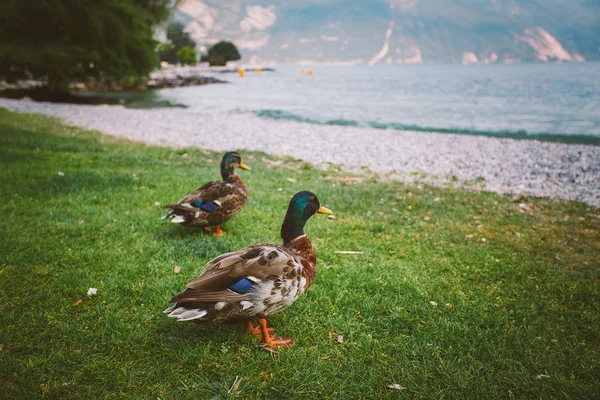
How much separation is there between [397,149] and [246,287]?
14.5m

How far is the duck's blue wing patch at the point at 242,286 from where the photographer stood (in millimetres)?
3576

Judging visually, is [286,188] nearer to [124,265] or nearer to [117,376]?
[124,265]

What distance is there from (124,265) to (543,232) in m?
7.48

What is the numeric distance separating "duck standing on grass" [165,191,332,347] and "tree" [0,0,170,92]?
99.5ft

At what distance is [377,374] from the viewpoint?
12.1 ft

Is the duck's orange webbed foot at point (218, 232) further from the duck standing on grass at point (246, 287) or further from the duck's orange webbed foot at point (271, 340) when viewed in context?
the duck's orange webbed foot at point (271, 340)

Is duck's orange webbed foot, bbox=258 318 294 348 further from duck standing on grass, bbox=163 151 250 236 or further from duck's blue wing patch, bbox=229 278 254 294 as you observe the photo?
duck standing on grass, bbox=163 151 250 236

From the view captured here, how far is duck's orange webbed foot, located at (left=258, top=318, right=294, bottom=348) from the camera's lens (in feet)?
13.0

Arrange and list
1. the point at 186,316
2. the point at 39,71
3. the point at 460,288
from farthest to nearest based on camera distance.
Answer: the point at 39,71, the point at 460,288, the point at 186,316

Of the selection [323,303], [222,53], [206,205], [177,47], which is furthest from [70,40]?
[222,53]

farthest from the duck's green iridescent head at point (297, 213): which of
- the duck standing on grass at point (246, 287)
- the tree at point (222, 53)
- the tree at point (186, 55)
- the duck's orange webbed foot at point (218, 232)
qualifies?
the tree at point (222, 53)


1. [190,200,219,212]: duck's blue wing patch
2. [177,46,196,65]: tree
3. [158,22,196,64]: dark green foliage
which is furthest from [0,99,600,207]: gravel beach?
[158,22,196,64]: dark green foliage

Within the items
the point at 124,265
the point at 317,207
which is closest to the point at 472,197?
the point at 317,207

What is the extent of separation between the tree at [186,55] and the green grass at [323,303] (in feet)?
337
